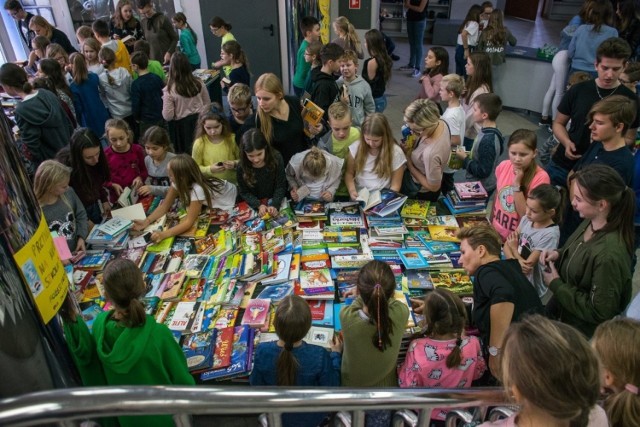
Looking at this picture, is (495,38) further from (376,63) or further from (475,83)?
(475,83)

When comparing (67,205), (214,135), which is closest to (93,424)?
(67,205)

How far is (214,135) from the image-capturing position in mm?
3689

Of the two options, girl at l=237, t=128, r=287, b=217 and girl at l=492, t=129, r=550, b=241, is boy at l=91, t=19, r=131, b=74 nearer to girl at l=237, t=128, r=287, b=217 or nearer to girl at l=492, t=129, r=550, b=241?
girl at l=237, t=128, r=287, b=217

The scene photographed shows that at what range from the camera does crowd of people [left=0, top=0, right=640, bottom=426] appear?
6.72ft

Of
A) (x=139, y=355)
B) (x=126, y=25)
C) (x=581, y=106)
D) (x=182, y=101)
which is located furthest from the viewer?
(x=126, y=25)

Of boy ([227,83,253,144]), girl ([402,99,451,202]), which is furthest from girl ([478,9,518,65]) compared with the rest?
boy ([227,83,253,144])

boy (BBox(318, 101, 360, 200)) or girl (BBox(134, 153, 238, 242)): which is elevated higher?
boy (BBox(318, 101, 360, 200))

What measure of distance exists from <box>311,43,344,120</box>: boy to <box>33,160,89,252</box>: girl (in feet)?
7.91

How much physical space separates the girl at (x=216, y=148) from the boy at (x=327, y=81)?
1.16 metres

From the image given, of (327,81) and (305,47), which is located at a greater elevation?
(305,47)

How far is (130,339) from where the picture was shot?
204 cm

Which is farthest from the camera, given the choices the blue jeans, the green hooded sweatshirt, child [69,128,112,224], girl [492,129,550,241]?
the blue jeans

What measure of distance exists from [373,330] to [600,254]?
47.2 inches

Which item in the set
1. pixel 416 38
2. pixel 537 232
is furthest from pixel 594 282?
pixel 416 38
